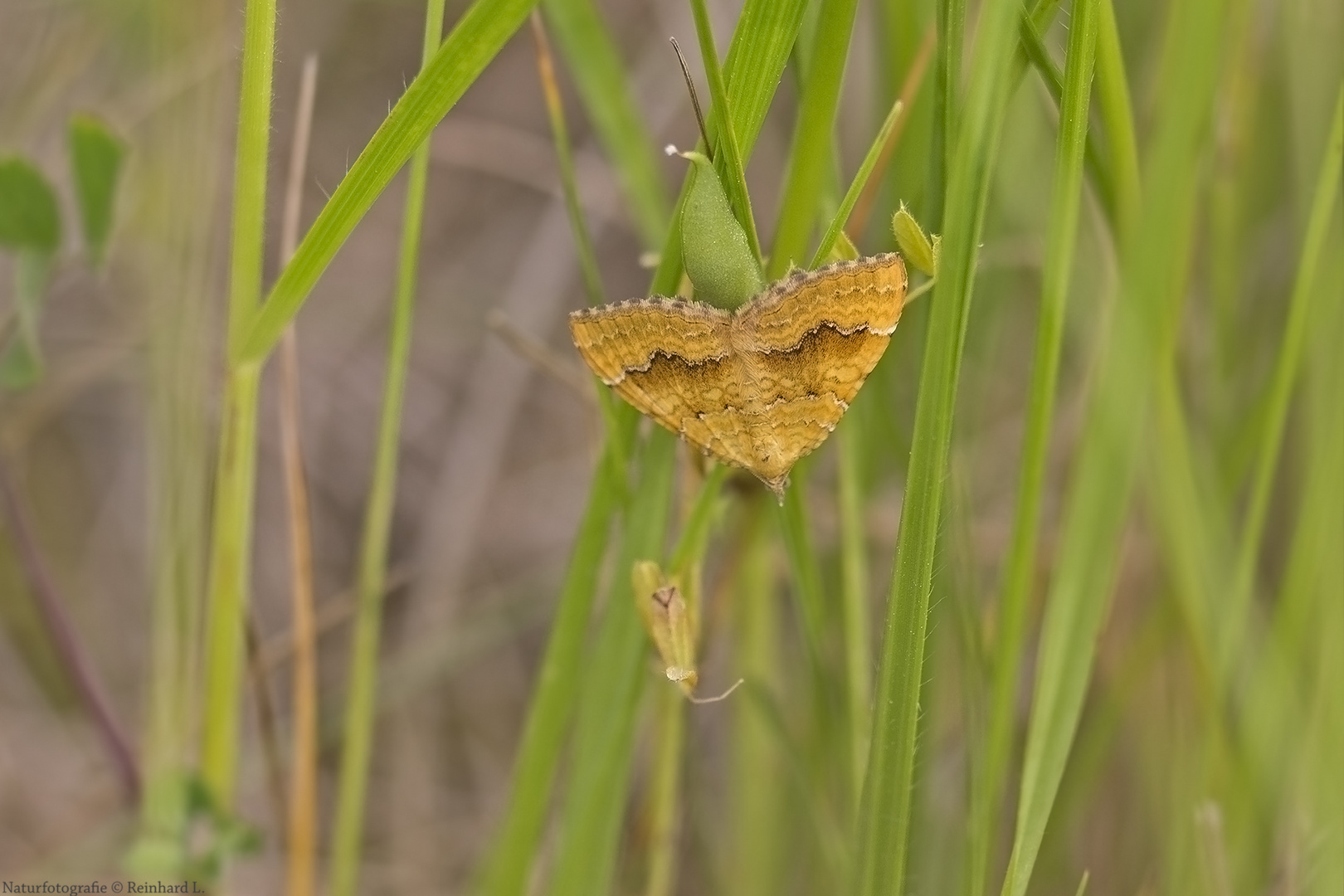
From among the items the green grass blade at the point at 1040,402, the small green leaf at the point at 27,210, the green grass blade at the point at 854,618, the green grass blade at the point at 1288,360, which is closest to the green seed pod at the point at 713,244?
the green grass blade at the point at 1040,402

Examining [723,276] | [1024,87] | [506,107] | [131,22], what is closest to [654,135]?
[506,107]

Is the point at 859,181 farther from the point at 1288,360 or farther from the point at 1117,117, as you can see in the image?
the point at 1288,360

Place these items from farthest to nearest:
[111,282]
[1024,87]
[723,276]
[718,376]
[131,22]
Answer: [111,282] < [131,22] < [1024,87] < [718,376] < [723,276]

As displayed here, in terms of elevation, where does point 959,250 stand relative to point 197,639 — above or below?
above

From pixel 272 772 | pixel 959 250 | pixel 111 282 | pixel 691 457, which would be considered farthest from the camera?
pixel 111 282

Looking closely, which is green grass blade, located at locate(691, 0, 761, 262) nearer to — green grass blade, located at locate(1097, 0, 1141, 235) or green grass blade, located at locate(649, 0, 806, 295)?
green grass blade, located at locate(649, 0, 806, 295)

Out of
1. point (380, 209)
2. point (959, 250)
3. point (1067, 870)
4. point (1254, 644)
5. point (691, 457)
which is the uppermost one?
point (380, 209)

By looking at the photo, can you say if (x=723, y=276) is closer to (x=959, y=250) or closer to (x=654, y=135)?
(x=959, y=250)
